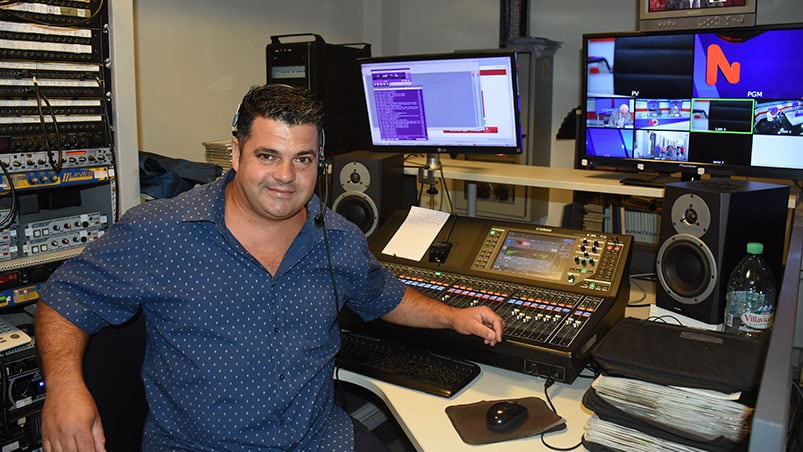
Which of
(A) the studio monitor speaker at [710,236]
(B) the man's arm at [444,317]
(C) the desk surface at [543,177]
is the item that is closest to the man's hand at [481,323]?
(B) the man's arm at [444,317]

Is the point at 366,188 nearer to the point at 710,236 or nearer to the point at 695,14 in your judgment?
the point at 710,236

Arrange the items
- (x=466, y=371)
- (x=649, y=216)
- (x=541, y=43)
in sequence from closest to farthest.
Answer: (x=466, y=371), (x=649, y=216), (x=541, y=43)

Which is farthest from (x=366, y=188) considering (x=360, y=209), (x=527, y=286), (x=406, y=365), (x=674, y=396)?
(x=674, y=396)

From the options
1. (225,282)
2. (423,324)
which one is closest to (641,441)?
(423,324)

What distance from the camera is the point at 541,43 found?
4352 millimetres

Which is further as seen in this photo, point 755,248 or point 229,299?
point 755,248

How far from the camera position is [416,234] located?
2.03m

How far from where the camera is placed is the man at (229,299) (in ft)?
4.40

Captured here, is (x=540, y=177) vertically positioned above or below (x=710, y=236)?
above

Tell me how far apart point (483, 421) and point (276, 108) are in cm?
72

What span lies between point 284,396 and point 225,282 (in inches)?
10.1

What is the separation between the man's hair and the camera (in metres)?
1.38

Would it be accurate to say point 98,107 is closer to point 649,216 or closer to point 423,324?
point 423,324

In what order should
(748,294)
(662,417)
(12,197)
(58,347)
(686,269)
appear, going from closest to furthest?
1. (662,417)
2. (58,347)
3. (748,294)
4. (686,269)
5. (12,197)
